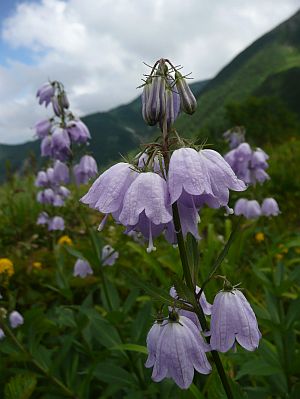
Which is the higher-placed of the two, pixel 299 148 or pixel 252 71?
pixel 252 71

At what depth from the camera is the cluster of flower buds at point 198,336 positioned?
155 centimetres

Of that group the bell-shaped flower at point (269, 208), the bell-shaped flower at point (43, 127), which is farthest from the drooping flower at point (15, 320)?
the bell-shaped flower at point (269, 208)

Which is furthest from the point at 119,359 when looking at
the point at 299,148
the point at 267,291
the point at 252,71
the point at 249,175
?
the point at 252,71

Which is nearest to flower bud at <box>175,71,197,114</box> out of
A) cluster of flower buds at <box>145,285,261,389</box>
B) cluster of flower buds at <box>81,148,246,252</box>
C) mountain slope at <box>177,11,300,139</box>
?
cluster of flower buds at <box>81,148,246,252</box>

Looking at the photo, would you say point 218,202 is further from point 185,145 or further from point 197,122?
point 197,122

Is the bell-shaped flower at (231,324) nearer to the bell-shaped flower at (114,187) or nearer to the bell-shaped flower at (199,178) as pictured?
Result: the bell-shaped flower at (199,178)

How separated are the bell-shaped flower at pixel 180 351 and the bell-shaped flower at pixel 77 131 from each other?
8.82 feet

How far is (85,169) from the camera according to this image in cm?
420

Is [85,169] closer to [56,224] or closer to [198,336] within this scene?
[56,224]

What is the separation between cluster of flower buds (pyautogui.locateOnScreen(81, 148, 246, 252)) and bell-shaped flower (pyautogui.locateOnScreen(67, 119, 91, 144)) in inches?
99.1

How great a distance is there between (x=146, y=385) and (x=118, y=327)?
44cm

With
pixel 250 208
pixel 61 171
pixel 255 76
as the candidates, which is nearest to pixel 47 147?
pixel 61 171

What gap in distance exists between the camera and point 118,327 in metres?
3.15

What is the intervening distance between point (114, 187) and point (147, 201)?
0.50 ft
